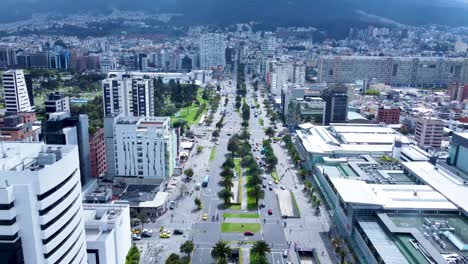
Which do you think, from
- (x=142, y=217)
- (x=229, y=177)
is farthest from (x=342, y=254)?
(x=229, y=177)

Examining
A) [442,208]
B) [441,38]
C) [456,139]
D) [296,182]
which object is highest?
[441,38]

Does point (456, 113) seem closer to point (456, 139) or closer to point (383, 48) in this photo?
point (456, 139)

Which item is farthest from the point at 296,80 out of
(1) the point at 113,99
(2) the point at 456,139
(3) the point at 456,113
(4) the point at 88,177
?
(4) the point at 88,177

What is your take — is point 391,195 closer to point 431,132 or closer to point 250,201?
point 250,201

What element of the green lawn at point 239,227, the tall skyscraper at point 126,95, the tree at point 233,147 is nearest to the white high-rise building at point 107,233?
the green lawn at point 239,227

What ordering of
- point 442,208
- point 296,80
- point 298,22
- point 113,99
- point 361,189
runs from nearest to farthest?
1. point 442,208
2. point 361,189
3. point 113,99
4. point 296,80
5. point 298,22

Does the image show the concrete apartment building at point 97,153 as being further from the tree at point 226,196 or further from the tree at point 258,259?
the tree at point 258,259
